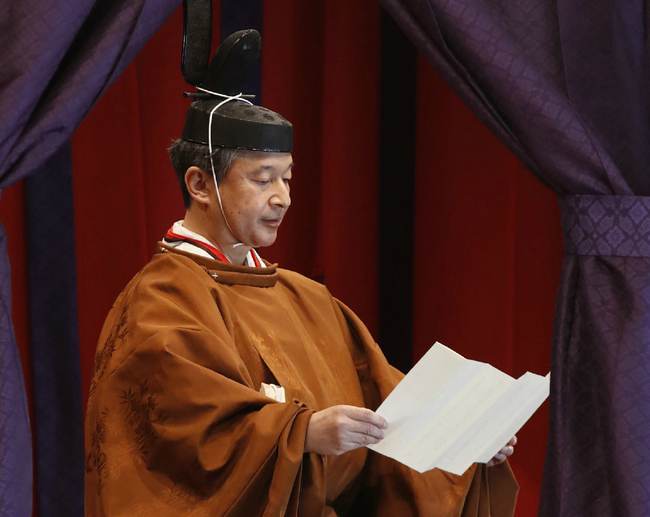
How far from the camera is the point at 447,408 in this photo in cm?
145

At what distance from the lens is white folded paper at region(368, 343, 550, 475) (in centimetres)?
141

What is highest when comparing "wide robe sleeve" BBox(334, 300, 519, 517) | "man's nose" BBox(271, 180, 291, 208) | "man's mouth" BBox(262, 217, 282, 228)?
"man's nose" BBox(271, 180, 291, 208)

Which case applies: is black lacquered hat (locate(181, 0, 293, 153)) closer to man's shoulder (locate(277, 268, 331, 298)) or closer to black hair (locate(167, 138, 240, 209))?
black hair (locate(167, 138, 240, 209))

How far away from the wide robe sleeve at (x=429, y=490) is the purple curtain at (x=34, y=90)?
70 centimetres

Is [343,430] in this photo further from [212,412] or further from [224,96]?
[224,96]

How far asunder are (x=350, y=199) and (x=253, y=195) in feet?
2.92

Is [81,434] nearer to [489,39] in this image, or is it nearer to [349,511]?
[349,511]

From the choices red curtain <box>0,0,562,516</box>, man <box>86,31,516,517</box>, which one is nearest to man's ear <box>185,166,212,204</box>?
man <box>86,31,516,517</box>

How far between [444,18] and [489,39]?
3.6 inches

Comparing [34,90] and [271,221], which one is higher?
[34,90]

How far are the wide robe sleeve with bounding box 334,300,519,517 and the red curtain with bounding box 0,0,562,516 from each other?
2.14ft

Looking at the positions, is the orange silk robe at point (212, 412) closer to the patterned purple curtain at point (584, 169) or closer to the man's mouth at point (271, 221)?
the man's mouth at point (271, 221)

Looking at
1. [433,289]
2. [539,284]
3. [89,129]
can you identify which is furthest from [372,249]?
[89,129]

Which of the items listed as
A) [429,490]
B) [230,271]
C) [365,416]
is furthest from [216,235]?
[429,490]
